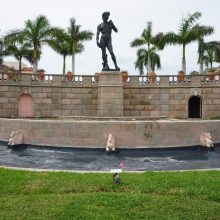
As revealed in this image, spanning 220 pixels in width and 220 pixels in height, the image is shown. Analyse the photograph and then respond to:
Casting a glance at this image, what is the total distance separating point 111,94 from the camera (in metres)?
23.0

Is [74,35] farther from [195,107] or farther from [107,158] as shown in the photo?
[107,158]

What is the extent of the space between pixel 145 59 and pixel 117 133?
3065 cm

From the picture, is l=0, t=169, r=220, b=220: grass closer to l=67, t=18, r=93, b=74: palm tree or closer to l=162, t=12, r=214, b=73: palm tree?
l=162, t=12, r=214, b=73: palm tree

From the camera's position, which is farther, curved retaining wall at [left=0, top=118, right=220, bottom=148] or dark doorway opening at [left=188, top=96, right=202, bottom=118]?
dark doorway opening at [left=188, top=96, right=202, bottom=118]

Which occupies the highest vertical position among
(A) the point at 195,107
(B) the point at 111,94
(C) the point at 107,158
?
(B) the point at 111,94

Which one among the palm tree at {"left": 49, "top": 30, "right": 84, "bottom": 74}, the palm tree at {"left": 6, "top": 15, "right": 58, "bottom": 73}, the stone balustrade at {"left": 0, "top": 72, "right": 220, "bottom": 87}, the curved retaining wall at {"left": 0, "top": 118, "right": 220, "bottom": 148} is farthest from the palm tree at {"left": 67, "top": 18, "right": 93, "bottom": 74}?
the curved retaining wall at {"left": 0, "top": 118, "right": 220, "bottom": 148}

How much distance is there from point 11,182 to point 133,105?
17730 millimetres

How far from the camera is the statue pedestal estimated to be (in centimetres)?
2281

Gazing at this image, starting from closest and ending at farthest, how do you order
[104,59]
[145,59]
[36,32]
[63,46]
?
[104,59] < [36,32] < [63,46] < [145,59]

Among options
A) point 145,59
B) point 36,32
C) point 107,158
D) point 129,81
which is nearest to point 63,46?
point 36,32

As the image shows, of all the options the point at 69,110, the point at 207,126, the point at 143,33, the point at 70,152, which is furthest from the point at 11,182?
the point at 143,33

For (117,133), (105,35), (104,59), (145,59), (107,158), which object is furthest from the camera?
(145,59)

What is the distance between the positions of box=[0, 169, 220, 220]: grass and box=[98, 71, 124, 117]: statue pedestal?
44.3 feet

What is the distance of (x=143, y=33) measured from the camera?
129 feet
